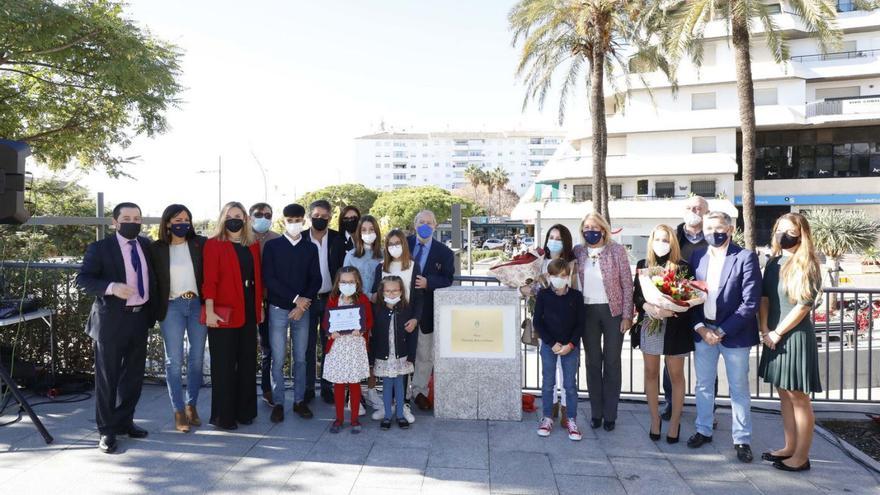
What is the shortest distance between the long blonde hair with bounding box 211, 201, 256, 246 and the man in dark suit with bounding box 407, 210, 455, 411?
62.9 inches

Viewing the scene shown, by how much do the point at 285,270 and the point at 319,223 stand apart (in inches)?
26.1

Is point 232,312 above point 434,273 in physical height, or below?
below

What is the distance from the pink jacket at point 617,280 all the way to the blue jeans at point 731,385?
0.70 metres

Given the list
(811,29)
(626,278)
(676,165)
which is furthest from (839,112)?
(626,278)

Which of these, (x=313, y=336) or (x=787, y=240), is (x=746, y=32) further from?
(x=313, y=336)

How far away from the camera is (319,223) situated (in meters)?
6.27

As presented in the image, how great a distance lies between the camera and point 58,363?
7266 millimetres

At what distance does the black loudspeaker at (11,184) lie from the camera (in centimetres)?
532

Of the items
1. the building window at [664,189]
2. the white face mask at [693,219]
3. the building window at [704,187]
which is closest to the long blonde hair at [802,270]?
the white face mask at [693,219]

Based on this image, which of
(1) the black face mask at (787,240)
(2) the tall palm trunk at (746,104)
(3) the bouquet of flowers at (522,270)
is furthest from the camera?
(2) the tall palm trunk at (746,104)

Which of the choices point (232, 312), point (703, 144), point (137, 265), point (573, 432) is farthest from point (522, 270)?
point (703, 144)

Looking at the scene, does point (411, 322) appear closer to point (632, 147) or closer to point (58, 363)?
point (58, 363)

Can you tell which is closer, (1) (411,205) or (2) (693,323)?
(2) (693,323)

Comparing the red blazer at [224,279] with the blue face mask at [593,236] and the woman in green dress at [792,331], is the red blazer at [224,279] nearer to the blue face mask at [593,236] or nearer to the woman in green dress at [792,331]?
the blue face mask at [593,236]
